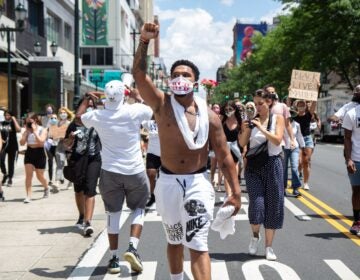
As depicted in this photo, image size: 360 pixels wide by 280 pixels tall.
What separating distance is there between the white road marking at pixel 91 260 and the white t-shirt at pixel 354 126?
334cm

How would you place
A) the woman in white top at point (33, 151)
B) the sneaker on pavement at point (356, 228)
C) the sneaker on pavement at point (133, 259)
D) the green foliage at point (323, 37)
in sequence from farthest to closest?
the green foliage at point (323, 37)
the woman in white top at point (33, 151)
the sneaker on pavement at point (356, 228)
the sneaker on pavement at point (133, 259)

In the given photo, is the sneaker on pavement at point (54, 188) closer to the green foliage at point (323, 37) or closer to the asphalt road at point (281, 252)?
the asphalt road at point (281, 252)

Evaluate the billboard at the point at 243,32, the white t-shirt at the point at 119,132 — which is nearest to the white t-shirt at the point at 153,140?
the white t-shirt at the point at 119,132

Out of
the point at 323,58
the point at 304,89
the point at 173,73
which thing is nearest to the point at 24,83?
the point at 323,58

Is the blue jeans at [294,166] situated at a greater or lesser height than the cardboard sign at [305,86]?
lesser

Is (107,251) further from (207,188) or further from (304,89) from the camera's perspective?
(304,89)

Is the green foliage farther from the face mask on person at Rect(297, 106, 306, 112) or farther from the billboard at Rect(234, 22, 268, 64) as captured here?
the billboard at Rect(234, 22, 268, 64)

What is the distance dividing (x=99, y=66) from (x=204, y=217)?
72.4m

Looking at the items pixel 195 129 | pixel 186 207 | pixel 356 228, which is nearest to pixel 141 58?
pixel 195 129

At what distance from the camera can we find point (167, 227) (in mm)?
4152

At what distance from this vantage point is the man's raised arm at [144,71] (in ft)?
13.0

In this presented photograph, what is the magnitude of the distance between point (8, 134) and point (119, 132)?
6968mm

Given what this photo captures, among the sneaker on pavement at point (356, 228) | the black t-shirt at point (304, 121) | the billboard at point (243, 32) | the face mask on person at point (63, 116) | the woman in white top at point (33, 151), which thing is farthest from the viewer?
the billboard at point (243, 32)

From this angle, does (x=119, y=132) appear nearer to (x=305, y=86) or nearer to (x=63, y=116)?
(x=63, y=116)
